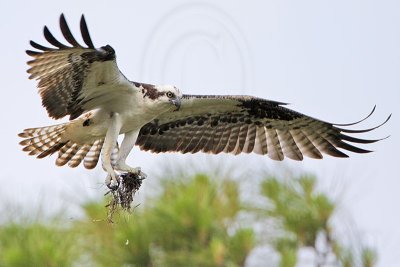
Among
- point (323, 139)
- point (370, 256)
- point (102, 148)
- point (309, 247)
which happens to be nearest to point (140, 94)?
point (102, 148)

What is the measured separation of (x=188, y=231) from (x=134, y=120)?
6492 mm

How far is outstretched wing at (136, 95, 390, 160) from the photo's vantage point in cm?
1245

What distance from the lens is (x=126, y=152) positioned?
1148 cm

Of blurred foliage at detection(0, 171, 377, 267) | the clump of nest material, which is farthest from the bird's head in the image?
blurred foliage at detection(0, 171, 377, 267)

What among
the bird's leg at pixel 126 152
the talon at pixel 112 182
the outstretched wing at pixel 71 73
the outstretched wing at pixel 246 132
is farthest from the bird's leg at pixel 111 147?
the outstretched wing at pixel 246 132

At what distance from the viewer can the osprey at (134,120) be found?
10.9 meters

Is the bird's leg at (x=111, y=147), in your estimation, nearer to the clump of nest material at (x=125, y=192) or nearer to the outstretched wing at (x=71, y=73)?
the clump of nest material at (x=125, y=192)

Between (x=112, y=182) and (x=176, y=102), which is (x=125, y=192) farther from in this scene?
(x=176, y=102)

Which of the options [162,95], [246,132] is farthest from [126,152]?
[246,132]

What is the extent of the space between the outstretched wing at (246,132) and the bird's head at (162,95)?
96 cm

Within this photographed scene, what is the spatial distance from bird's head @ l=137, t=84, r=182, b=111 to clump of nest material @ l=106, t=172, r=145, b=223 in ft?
2.25

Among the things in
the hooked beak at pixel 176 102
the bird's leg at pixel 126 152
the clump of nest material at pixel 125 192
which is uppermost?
the hooked beak at pixel 176 102

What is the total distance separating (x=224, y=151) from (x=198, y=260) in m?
4.22

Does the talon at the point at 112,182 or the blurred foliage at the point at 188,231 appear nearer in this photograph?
the talon at the point at 112,182
